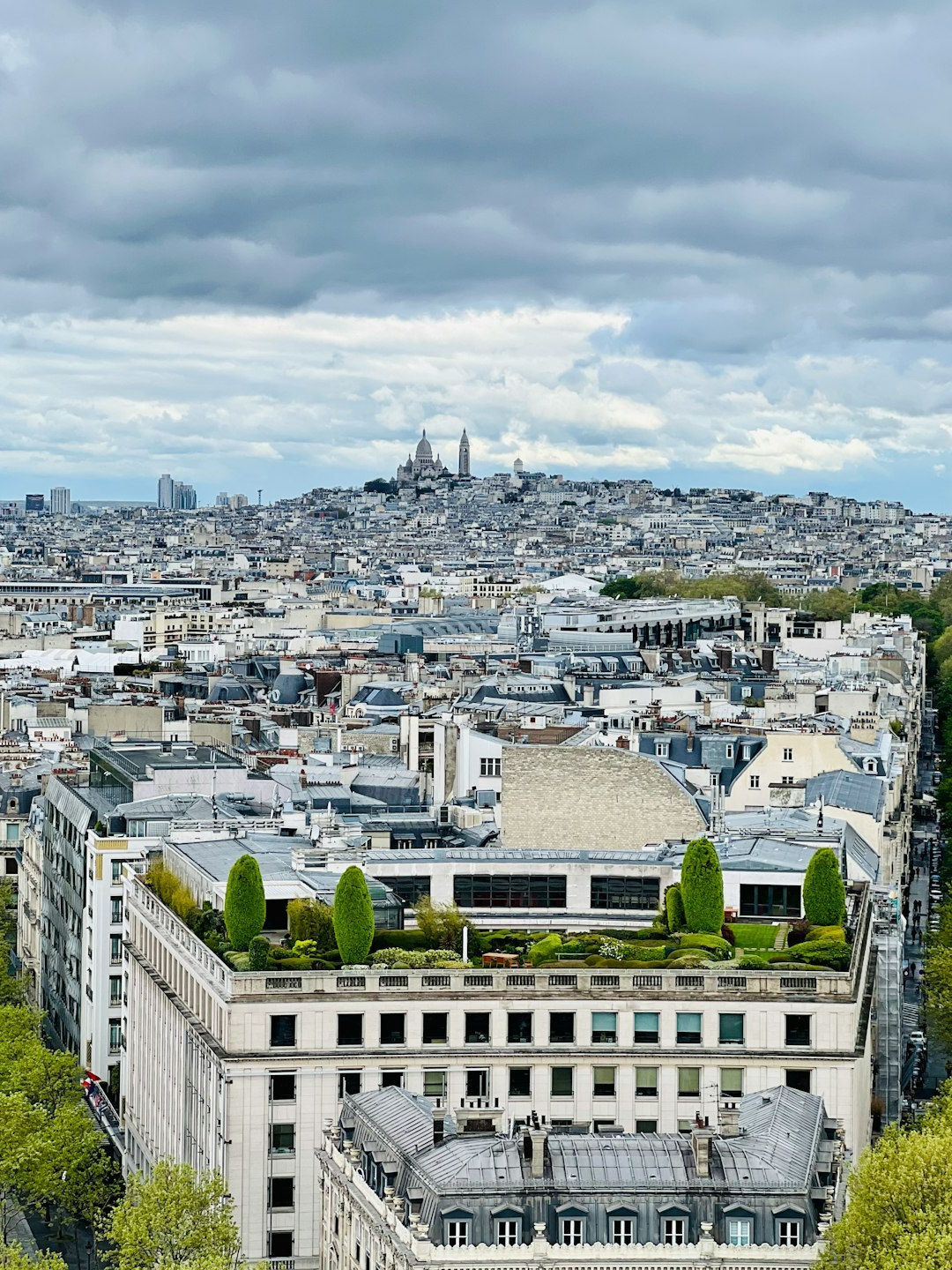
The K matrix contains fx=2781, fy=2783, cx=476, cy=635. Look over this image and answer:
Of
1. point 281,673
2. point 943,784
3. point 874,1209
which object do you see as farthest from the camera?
point 281,673

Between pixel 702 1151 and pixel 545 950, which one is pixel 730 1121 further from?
pixel 545 950

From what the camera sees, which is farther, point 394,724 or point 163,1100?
point 394,724

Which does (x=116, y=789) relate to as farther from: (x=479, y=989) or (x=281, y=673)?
(x=281, y=673)

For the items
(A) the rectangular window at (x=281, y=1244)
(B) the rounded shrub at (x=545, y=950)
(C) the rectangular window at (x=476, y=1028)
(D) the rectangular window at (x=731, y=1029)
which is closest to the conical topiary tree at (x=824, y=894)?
(B) the rounded shrub at (x=545, y=950)

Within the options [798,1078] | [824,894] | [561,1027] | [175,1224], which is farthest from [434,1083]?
[824,894]

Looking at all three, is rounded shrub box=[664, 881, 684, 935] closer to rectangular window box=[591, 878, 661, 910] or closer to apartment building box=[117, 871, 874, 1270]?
rectangular window box=[591, 878, 661, 910]

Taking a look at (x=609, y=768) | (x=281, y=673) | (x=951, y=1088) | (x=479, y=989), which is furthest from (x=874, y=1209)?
(x=281, y=673)
